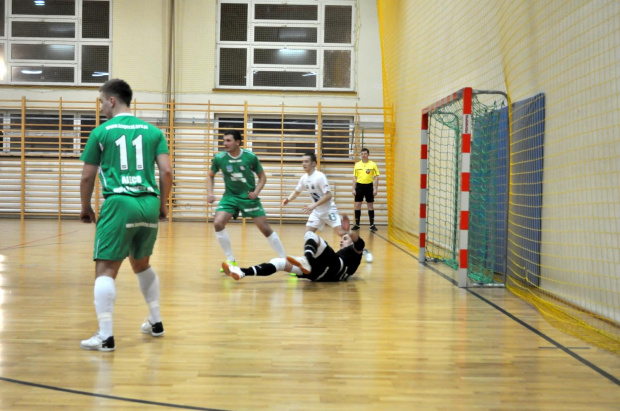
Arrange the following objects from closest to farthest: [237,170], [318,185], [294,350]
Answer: [294,350] → [237,170] → [318,185]

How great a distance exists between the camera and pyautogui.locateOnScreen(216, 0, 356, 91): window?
16.6 m

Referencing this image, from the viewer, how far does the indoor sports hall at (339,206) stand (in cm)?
379

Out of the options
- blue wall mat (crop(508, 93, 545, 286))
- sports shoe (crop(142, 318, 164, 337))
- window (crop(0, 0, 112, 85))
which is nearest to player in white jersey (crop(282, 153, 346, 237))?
blue wall mat (crop(508, 93, 545, 286))

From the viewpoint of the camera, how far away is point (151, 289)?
4578 mm

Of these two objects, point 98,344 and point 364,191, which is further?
point 364,191

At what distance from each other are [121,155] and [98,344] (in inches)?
48.9

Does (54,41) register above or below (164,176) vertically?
above

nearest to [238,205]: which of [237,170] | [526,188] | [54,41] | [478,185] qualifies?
[237,170]

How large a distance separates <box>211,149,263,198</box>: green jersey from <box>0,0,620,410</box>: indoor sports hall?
1045 millimetres

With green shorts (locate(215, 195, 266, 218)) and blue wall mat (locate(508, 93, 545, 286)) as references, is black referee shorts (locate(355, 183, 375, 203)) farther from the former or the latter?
blue wall mat (locate(508, 93, 545, 286))

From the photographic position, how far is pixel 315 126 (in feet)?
55.9

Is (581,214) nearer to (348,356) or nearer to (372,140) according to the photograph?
(348,356)

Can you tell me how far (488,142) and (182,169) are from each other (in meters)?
9.78

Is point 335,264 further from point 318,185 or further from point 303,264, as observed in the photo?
point 318,185
